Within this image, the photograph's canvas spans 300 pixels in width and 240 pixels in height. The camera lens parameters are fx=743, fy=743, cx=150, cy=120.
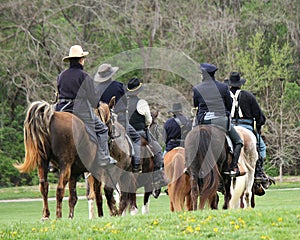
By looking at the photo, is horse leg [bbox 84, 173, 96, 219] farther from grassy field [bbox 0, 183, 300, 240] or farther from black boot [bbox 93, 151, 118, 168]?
grassy field [bbox 0, 183, 300, 240]

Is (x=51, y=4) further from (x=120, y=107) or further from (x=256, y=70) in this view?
(x=120, y=107)

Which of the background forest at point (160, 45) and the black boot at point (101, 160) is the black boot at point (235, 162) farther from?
the background forest at point (160, 45)

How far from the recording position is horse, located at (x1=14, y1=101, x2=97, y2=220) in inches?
486

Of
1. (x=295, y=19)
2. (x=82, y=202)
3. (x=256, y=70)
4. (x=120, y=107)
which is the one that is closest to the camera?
(x=120, y=107)

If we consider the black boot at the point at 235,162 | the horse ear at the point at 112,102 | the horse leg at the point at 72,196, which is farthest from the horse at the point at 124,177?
the black boot at the point at 235,162

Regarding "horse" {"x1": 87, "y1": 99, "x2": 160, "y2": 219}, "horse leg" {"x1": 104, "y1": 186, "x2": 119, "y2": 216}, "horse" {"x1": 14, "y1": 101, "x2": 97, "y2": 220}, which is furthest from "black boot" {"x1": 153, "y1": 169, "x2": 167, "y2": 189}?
"horse" {"x1": 14, "y1": 101, "x2": 97, "y2": 220}

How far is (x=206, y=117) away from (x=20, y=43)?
2200 centimetres

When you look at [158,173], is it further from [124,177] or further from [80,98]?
[80,98]

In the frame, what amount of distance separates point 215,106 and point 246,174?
243 centimetres

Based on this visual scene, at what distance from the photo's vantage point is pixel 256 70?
1355 inches

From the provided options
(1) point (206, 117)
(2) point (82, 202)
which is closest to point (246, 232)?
(1) point (206, 117)

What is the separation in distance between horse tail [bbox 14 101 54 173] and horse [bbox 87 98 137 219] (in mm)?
1854

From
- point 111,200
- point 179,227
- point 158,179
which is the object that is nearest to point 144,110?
point 158,179

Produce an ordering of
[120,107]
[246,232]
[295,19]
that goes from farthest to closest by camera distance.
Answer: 1. [295,19]
2. [120,107]
3. [246,232]
